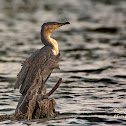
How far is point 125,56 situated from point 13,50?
5644 millimetres

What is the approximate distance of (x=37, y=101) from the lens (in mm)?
9672

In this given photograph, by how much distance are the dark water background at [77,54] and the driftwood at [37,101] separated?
0.85 feet

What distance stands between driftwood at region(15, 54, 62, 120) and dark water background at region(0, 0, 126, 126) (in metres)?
0.26

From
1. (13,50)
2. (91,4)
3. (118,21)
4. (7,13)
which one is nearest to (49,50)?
(13,50)

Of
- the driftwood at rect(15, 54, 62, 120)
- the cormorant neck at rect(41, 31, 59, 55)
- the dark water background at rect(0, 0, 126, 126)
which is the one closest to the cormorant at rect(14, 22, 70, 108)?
the cormorant neck at rect(41, 31, 59, 55)

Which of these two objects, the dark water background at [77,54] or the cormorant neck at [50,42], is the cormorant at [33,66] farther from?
the dark water background at [77,54]

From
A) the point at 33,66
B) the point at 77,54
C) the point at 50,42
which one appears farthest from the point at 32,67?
the point at 77,54

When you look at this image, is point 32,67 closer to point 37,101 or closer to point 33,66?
point 33,66

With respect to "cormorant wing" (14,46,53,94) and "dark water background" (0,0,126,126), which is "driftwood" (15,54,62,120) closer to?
"cormorant wing" (14,46,53,94)

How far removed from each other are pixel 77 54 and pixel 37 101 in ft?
34.7

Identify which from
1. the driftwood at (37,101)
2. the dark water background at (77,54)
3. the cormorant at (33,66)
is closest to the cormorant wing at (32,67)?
the cormorant at (33,66)

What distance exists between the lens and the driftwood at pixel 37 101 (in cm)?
958

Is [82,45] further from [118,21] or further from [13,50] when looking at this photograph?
[118,21]

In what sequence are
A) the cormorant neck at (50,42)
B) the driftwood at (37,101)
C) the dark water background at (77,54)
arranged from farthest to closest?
the dark water background at (77,54) → the cormorant neck at (50,42) → the driftwood at (37,101)
